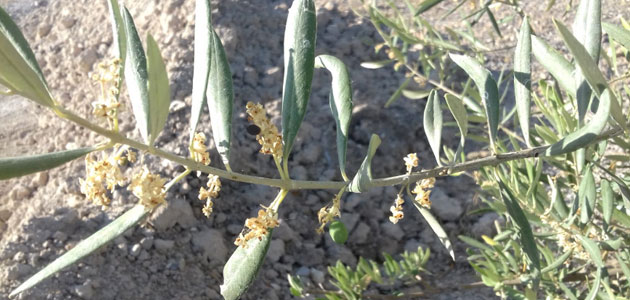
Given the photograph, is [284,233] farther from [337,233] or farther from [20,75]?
[20,75]

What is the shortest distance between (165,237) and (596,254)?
1416 millimetres

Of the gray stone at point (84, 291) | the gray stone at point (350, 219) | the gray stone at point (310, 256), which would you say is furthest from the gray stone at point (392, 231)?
the gray stone at point (84, 291)

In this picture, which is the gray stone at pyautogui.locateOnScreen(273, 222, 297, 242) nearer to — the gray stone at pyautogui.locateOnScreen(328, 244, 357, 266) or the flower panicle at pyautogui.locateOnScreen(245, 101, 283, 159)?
the gray stone at pyautogui.locateOnScreen(328, 244, 357, 266)

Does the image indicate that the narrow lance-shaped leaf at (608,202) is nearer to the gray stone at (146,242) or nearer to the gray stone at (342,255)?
the gray stone at (342,255)

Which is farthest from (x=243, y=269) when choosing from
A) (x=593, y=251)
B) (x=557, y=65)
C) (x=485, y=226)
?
(x=485, y=226)

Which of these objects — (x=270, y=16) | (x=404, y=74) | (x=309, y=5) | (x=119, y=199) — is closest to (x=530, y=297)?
(x=309, y=5)

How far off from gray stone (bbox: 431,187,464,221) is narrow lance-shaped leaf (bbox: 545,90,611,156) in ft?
5.92

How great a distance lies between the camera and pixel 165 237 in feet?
7.15

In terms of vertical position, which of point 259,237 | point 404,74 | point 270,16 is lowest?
point 404,74

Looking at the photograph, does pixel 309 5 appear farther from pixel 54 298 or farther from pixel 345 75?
pixel 54 298

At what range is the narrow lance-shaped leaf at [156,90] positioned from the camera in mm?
663

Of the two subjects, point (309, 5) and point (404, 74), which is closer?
point (309, 5)

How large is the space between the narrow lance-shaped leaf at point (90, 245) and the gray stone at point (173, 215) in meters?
1.38

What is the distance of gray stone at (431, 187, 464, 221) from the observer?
2.57 metres
